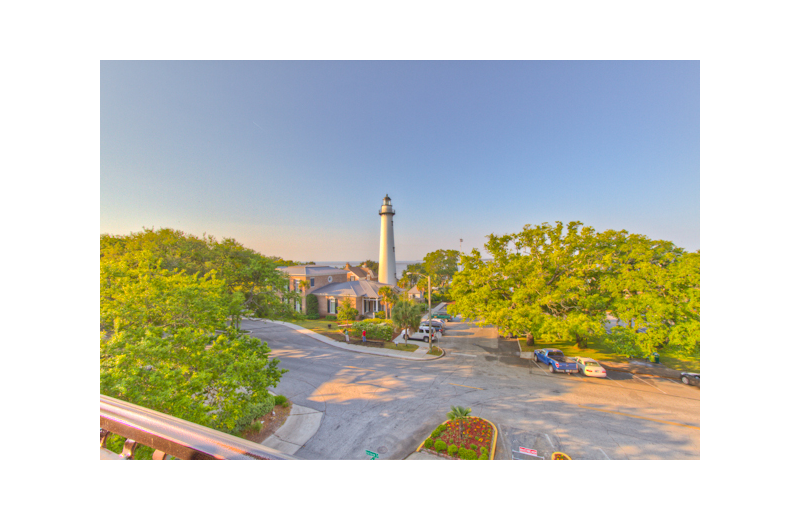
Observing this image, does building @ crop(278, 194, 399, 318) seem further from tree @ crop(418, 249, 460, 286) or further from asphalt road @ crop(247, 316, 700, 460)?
asphalt road @ crop(247, 316, 700, 460)

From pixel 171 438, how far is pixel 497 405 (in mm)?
11714

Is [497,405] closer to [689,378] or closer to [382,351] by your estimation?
[382,351]

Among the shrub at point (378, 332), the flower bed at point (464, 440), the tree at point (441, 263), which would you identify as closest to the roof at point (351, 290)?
the shrub at point (378, 332)

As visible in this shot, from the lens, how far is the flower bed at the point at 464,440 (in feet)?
25.0

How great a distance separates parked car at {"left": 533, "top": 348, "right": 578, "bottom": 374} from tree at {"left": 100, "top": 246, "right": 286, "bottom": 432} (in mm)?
14033

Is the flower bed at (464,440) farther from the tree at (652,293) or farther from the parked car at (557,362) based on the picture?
the tree at (652,293)

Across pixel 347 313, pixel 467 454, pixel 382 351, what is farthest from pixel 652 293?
pixel 347 313

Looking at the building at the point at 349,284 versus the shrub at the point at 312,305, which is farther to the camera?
the shrub at the point at 312,305

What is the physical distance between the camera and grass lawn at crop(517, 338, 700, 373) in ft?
50.7

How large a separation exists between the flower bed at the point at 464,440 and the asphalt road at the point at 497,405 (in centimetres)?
44

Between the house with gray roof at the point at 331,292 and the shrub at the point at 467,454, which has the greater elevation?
the house with gray roof at the point at 331,292
